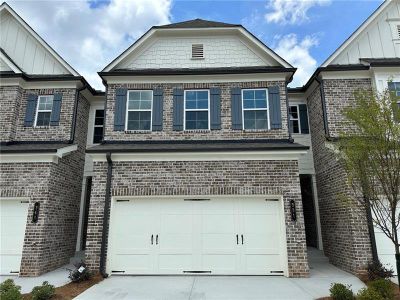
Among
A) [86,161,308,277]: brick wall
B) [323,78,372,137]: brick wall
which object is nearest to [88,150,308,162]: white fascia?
[86,161,308,277]: brick wall

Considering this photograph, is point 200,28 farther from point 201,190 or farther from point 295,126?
point 201,190

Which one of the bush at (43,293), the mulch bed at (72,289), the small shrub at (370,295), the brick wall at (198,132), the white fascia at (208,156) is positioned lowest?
the mulch bed at (72,289)

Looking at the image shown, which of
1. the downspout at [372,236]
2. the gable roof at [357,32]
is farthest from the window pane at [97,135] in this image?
the downspout at [372,236]

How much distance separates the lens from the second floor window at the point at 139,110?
34.8ft

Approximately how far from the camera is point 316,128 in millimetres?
11719

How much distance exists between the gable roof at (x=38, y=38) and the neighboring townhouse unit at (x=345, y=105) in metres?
10.0

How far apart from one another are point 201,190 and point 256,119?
352 centimetres

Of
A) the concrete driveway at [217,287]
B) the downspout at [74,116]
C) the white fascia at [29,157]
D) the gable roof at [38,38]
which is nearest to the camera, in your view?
the concrete driveway at [217,287]

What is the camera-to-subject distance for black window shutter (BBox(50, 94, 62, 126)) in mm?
11038

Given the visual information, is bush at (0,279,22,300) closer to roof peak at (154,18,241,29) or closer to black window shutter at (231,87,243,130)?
black window shutter at (231,87,243,130)

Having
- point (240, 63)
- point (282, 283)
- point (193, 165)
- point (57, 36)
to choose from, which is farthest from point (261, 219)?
point (57, 36)

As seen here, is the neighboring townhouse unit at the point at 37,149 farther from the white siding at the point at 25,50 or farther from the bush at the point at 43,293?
the bush at the point at 43,293

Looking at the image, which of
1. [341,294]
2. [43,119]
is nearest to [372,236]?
[341,294]

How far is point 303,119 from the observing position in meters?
12.6
